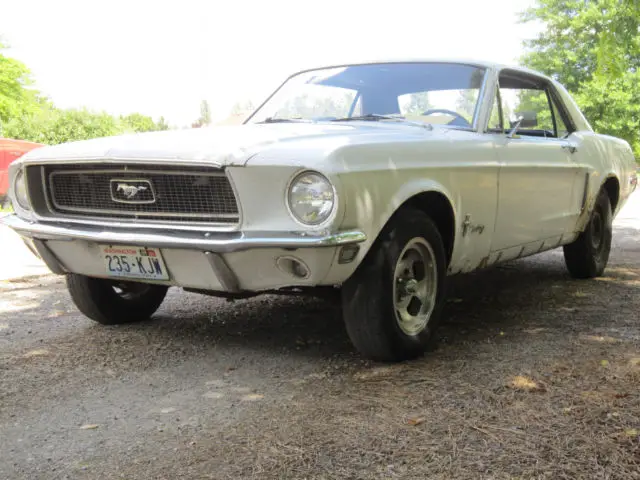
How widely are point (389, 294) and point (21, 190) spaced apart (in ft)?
7.30

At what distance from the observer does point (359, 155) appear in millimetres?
3271

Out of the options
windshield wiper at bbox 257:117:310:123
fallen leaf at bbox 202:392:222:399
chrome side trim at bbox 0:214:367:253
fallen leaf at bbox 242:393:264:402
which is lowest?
fallen leaf at bbox 202:392:222:399

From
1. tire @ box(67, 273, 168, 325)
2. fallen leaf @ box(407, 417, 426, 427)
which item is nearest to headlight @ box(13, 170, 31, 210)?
tire @ box(67, 273, 168, 325)

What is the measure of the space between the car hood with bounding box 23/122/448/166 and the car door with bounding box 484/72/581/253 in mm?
785

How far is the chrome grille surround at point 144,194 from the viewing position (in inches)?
132

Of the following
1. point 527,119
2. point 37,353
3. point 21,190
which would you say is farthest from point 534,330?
point 21,190

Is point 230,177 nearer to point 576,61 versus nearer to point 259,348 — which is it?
point 259,348

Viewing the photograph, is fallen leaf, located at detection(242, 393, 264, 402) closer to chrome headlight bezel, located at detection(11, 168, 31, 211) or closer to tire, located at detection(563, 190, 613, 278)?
chrome headlight bezel, located at detection(11, 168, 31, 211)

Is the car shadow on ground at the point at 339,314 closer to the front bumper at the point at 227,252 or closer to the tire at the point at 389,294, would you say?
the tire at the point at 389,294

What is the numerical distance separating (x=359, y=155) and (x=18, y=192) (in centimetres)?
212

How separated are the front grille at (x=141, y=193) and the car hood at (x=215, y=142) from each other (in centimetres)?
7

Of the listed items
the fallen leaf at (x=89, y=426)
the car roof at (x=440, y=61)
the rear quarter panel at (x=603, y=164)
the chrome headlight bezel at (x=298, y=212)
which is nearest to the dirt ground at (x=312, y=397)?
the fallen leaf at (x=89, y=426)

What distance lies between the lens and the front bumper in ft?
10.2

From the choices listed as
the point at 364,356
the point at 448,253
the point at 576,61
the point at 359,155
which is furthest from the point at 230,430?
the point at 576,61
